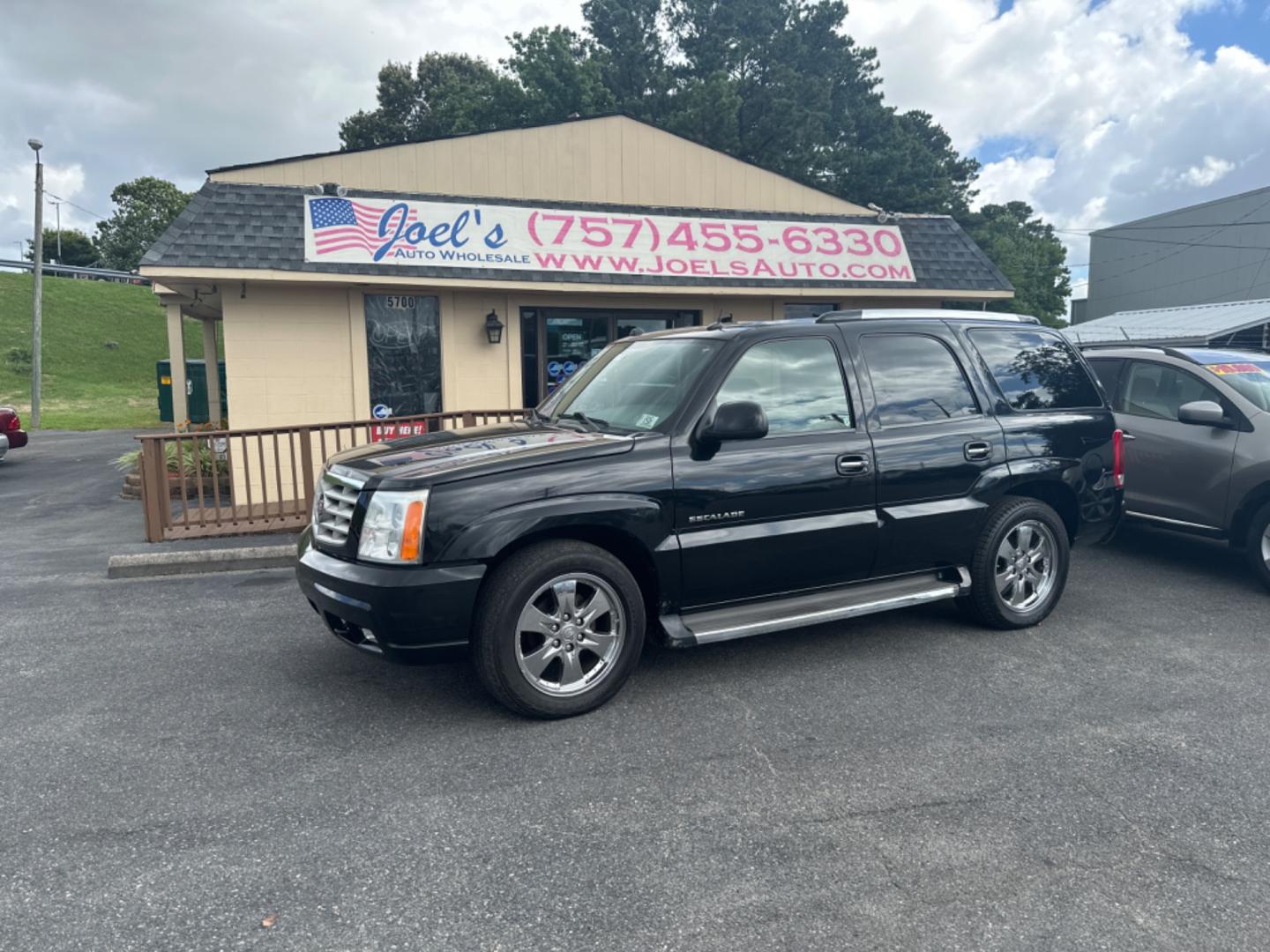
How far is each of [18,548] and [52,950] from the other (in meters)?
7.33

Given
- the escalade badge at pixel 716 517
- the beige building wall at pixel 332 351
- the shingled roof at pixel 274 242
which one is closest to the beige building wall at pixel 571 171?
the shingled roof at pixel 274 242

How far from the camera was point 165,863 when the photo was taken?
9.54ft

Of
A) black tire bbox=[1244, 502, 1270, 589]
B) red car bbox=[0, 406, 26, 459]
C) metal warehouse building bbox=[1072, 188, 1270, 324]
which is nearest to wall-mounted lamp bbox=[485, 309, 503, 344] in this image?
black tire bbox=[1244, 502, 1270, 589]

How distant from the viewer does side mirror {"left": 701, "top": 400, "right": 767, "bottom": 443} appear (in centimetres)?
421

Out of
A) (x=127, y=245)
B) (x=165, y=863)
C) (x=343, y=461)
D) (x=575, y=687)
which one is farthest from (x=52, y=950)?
(x=127, y=245)

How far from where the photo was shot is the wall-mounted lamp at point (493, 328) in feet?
36.2

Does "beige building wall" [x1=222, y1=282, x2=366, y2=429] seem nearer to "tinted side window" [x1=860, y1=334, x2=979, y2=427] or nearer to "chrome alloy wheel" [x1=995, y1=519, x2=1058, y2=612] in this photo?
"tinted side window" [x1=860, y1=334, x2=979, y2=427]

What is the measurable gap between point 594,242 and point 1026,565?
293 inches

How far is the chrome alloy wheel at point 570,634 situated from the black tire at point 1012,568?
7.91 ft

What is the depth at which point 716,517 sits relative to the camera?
434 cm

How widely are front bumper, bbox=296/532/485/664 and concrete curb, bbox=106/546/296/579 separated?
11.4 feet

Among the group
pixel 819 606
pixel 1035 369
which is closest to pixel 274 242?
pixel 819 606

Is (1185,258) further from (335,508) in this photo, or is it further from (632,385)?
(335,508)

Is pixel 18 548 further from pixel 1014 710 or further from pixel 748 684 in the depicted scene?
pixel 1014 710
